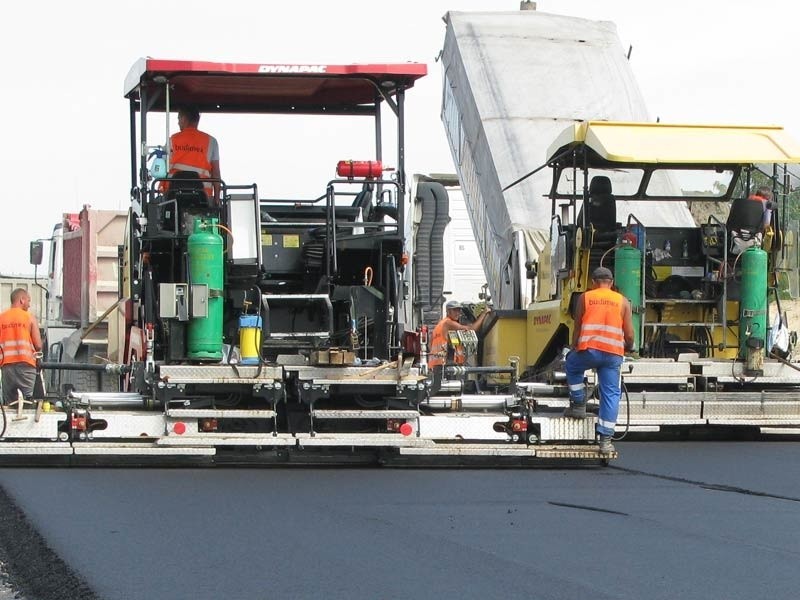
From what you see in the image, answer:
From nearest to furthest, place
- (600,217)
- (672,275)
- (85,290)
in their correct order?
(600,217) < (672,275) < (85,290)

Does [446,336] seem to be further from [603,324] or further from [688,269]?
[603,324]

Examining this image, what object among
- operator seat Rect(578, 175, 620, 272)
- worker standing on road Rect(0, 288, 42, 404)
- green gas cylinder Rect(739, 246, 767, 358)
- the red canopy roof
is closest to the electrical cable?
green gas cylinder Rect(739, 246, 767, 358)

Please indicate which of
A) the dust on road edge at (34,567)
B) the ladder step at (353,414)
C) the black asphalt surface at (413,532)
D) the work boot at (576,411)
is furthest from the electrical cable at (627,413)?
the dust on road edge at (34,567)

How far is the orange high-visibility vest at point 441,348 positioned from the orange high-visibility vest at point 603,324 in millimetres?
3819

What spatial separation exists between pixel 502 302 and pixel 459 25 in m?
3.91

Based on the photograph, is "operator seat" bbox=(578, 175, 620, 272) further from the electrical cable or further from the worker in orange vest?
the worker in orange vest

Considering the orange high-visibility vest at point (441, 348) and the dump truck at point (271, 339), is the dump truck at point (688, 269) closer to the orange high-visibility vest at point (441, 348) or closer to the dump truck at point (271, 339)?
the orange high-visibility vest at point (441, 348)

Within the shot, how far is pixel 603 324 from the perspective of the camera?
33.2 feet

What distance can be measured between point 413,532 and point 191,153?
4.29m

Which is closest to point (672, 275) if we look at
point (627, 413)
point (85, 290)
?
point (627, 413)

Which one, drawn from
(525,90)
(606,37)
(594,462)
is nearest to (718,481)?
(594,462)

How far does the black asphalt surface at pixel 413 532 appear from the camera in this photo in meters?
5.09

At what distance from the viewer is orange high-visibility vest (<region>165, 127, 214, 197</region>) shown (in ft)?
31.8

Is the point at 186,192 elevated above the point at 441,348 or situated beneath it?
elevated above
